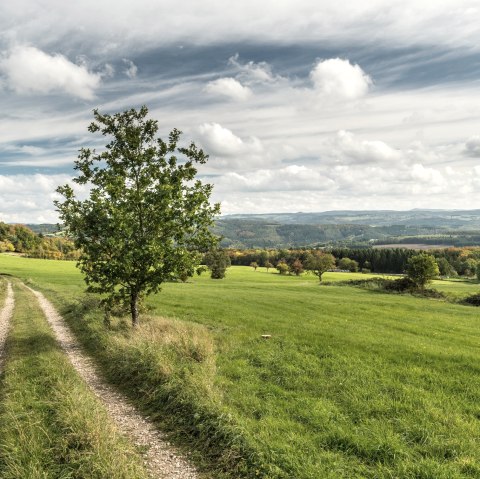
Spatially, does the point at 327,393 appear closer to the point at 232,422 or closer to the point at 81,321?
the point at 232,422

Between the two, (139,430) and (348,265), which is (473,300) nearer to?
(139,430)

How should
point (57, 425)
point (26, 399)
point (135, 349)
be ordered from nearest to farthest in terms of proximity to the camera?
point (57, 425) → point (26, 399) → point (135, 349)

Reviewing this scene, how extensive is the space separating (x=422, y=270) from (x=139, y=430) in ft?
201

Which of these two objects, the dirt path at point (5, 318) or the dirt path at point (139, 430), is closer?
the dirt path at point (139, 430)

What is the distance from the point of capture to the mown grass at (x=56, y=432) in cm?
807

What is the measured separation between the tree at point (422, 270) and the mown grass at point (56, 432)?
60.0 meters

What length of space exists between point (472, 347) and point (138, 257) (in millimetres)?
18532

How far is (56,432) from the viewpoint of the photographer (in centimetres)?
972

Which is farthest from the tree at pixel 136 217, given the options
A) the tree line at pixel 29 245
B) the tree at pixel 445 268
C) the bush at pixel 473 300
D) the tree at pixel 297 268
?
the tree line at pixel 29 245

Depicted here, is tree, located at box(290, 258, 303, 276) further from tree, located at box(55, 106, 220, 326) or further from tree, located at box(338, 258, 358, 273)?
tree, located at box(55, 106, 220, 326)

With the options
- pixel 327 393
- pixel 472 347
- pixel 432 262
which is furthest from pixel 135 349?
pixel 432 262

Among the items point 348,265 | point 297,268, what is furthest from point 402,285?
point 348,265

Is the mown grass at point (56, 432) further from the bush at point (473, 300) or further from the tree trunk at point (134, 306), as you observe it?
the bush at point (473, 300)

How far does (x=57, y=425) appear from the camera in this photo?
32.8 feet
